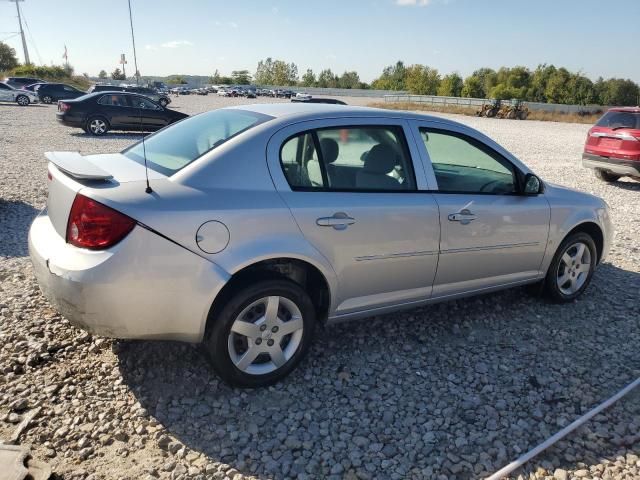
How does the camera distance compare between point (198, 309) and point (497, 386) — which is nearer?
point (198, 309)

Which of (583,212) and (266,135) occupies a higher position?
(266,135)

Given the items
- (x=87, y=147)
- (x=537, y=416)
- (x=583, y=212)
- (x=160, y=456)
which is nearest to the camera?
(x=160, y=456)

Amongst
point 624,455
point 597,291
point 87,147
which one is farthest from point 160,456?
point 87,147

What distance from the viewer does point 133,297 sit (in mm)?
2695

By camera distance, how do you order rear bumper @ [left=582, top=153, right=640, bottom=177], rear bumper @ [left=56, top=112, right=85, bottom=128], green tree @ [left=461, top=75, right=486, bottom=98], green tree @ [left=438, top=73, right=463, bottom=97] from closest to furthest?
rear bumper @ [left=582, top=153, right=640, bottom=177] < rear bumper @ [left=56, top=112, right=85, bottom=128] < green tree @ [left=461, top=75, right=486, bottom=98] < green tree @ [left=438, top=73, right=463, bottom=97]

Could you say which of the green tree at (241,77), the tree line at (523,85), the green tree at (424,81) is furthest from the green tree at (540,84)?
the green tree at (241,77)

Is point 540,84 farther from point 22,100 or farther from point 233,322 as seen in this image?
point 233,322

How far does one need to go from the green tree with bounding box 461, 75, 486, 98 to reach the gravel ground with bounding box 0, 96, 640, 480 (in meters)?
106

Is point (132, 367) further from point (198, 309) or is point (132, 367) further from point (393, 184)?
point (393, 184)

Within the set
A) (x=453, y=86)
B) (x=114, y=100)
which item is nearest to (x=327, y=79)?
(x=453, y=86)

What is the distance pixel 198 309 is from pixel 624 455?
2.47 meters

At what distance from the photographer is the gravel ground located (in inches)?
103

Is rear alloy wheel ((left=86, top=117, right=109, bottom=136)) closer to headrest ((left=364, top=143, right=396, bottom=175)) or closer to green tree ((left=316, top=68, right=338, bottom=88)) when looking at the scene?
headrest ((left=364, top=143, right=396, bottom=175))

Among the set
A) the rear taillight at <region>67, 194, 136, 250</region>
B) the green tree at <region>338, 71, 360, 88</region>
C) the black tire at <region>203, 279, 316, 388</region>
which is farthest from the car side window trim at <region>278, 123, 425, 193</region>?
the green tree at <region>338, 71, 360, 88</region>
